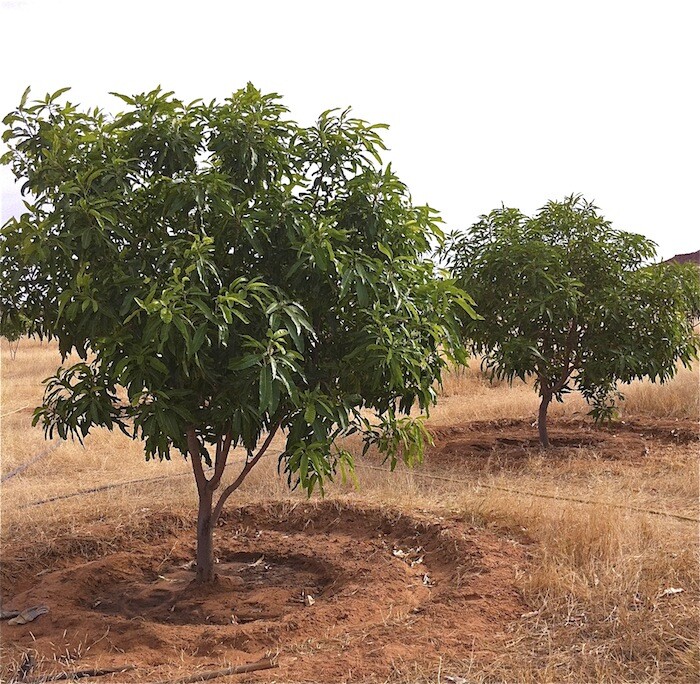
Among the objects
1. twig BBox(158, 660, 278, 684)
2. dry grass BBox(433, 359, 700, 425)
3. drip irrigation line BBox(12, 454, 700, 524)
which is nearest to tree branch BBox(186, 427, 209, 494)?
twig BBox(158, 660, 278, 684)

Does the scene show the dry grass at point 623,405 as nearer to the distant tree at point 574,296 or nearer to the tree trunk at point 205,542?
the distant tree at point 574,296

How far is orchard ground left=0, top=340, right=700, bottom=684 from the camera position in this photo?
3.78 meters

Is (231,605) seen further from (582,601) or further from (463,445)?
(463,445)

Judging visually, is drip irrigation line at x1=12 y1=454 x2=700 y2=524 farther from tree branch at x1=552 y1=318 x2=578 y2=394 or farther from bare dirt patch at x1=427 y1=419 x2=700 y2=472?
tree branch at x1=552 y1=318 x2=578 y2=394

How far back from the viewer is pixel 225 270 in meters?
4.28

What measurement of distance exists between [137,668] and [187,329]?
1.61 metres

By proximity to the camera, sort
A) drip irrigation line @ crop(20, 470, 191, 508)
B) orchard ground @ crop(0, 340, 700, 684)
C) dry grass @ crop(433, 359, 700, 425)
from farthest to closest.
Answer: dry grass @ crop(433, 359, 700, 425), drip irrigation line @ crop(20, 470, 191, 508), orchard ground @ crop(0, 340, 700, 684)

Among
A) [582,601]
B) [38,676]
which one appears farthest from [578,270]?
[38,676]

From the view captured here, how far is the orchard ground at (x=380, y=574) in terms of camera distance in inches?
149

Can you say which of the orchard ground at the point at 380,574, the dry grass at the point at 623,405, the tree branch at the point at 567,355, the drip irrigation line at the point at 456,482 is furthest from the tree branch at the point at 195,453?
the dry grass at the point at 623,405

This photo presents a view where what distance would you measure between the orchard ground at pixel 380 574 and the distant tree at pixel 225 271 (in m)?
0.87

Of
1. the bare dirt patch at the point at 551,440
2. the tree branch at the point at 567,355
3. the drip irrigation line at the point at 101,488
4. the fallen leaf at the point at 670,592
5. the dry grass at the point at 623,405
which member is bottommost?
the fallen leaf at the point at 670,592

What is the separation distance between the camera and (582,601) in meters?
4.19

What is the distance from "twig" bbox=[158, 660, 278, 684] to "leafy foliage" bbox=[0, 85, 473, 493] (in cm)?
85
